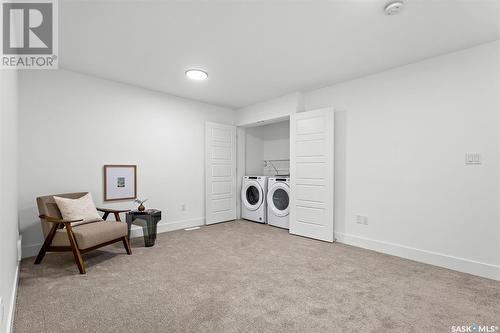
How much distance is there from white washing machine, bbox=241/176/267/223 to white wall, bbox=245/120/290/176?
1.55 ft

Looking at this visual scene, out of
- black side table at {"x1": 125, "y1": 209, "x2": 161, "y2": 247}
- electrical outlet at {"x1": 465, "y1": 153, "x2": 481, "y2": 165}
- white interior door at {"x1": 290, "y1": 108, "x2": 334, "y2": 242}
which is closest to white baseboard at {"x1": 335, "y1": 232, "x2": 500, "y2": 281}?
white interior door at {"x1": 290, "y1": 108, "x2": 334, "y2": 242}

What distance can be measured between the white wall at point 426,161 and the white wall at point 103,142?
2658mm

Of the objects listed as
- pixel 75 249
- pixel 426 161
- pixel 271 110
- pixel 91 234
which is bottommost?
pixel 75 249

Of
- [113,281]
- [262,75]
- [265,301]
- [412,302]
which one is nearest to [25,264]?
[113,281]

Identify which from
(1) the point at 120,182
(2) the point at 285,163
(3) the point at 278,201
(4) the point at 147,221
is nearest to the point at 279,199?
(3) the point at 278,201

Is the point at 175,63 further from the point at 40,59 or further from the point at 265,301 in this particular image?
the point at 265,301

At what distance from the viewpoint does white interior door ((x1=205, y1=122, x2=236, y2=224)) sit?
4730mm

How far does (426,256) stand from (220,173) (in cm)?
353

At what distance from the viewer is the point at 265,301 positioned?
6.42 feet

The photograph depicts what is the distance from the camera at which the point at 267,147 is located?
18.9ft

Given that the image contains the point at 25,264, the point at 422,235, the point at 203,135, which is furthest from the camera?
the point at 203,135

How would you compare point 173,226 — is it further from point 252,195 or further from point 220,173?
point 252,195

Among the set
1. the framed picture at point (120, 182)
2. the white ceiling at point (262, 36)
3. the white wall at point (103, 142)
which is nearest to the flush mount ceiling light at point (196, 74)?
the white ceiling at point (262, 36)

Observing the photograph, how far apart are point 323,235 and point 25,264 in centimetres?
373
